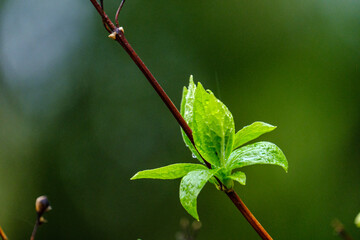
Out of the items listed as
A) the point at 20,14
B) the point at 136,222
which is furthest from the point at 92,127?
the point at 20,14

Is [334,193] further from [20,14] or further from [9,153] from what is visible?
[20,14]

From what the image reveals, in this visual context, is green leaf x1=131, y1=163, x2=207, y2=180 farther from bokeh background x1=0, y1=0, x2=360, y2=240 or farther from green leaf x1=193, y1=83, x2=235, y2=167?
bokeh background x1=0, y1=0, x2=360, y2=240

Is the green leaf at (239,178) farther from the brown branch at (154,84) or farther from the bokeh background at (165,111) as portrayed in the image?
the bokeh background at (165,111)

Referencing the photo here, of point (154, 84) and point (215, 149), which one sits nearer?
point (154, 84)

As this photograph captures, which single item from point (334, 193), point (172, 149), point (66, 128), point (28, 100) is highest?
point (28, 100)

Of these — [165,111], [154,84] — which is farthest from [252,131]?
[165,111]

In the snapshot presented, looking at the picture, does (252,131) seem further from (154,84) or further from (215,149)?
(154,84)

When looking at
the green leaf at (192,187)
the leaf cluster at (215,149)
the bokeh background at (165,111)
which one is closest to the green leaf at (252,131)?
the leaf cluster at (215,149)
